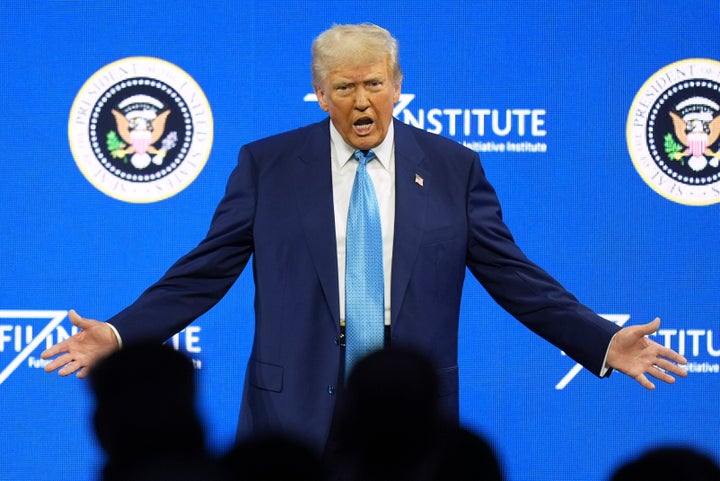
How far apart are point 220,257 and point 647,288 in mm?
2122

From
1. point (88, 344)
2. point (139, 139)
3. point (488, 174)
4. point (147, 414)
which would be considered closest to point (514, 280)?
point (88, 344)

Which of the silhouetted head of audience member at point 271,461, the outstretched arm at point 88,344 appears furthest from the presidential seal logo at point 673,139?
the silhouetted head of audience member at point 271,461

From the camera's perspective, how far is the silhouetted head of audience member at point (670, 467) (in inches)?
54.5

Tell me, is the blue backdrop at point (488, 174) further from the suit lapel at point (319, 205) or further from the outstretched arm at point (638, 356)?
the outstretched arm at point (638, 356)

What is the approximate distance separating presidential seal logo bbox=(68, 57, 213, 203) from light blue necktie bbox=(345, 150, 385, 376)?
162 cm

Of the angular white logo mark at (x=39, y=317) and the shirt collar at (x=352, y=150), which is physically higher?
the shirt collar at (x=352, y=150)

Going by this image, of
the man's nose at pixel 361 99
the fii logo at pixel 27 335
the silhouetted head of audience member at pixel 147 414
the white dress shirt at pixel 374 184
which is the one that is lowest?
the fii logo at pixel 27 335

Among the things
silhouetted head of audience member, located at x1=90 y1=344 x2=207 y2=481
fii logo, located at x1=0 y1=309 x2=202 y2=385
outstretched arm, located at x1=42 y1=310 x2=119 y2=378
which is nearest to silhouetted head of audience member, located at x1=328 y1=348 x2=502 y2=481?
silhouetted head of audience member, located at x1=90 y1=344 x2=207 y2=481

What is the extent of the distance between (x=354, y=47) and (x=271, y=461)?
5.42 ft

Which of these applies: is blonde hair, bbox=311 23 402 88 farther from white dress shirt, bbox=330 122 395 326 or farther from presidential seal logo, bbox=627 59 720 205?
presidential seal logo, bbox=627 59 720 205

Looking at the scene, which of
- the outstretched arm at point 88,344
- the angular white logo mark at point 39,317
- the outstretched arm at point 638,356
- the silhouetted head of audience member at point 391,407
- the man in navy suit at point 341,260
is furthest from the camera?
the angular white logo mark at point 39,317

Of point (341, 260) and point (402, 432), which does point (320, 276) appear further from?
point (402, 432)

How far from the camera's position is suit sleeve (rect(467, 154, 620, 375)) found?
291 cm

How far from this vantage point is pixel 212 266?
2932 millimetres
